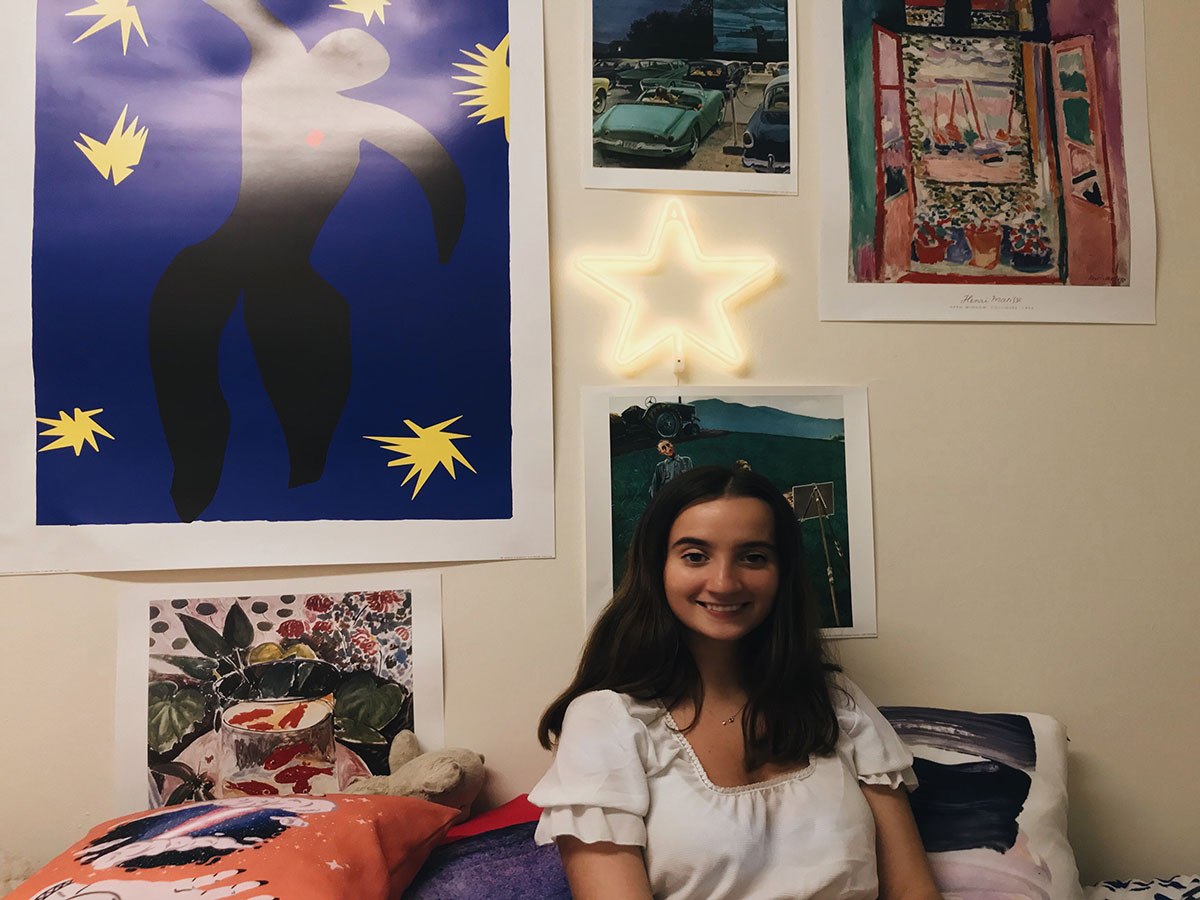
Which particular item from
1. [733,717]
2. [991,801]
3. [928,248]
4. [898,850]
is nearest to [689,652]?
[733,717]

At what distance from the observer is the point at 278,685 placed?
1271 mm

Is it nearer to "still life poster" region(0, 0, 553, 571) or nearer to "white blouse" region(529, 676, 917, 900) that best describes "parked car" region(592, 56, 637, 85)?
"still life poster" region(0, 0, 553, 571)

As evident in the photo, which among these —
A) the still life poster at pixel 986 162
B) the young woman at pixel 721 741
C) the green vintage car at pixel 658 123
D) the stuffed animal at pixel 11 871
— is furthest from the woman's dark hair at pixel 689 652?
the stuffed animal at pixel 11 871

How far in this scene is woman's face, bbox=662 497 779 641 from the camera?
42.3 inches

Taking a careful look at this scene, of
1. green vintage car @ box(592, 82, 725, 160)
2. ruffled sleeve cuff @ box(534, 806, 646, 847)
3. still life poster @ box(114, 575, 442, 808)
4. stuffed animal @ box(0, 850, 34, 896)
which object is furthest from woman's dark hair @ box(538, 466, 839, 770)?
stuffed animal @ box(0, 850, 34, 896)

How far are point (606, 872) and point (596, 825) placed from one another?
48 millimetres

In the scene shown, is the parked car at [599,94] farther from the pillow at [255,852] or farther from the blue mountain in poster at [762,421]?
the pillow at [255,852]

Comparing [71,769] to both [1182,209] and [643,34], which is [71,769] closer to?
[643,34]

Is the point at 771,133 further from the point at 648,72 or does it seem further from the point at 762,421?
the point at 762,421

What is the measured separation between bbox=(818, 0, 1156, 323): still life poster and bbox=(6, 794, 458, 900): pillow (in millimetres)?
946

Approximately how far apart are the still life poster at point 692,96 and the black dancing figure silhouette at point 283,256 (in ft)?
0.82

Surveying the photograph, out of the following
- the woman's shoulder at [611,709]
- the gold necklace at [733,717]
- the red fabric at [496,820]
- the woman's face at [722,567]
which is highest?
the woman's face at [722,567]

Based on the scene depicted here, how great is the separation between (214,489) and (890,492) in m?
0.99

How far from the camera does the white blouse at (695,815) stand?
3.20 ft
